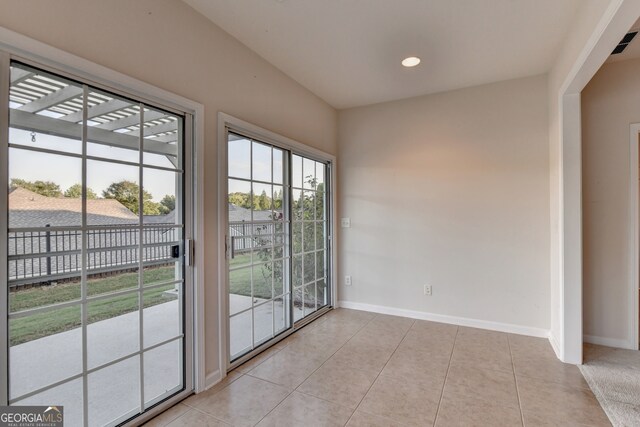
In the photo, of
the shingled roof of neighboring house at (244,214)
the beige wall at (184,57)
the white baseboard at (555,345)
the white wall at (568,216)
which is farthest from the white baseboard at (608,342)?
the beige wall at (184,57)

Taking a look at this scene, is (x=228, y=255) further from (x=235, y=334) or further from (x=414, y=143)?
(x=414, y=143)

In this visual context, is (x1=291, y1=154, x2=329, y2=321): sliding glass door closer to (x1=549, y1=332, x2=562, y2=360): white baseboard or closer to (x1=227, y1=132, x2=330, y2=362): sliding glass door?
(x1=227, y1=132, x2=330, y2=362): sliding glass door

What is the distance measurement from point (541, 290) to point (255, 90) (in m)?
3.52

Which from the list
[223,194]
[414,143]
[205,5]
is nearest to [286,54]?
[205,5]

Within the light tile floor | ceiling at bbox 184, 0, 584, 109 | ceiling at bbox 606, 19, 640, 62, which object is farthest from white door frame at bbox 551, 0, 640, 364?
ceiling at bbox 606, 19, 640, 62

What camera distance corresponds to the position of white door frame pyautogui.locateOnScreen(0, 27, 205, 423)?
4.30ft

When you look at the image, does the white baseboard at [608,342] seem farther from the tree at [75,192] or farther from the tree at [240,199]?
the tree at [75,192]

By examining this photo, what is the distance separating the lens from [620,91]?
278 cm

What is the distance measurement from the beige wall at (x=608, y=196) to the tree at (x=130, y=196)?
383 cm

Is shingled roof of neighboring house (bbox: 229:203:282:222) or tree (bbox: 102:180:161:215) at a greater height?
tree (bbox: 102:180:161:215)

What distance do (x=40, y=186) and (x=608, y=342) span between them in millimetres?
4577

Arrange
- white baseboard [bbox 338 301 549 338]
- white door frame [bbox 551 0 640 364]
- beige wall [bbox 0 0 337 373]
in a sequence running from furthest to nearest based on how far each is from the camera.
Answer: white baseboard [bbox 338 301 549 338] → white door frame [bbox 551 0 640 364] → beige wall [bbox 0 0 337 373]

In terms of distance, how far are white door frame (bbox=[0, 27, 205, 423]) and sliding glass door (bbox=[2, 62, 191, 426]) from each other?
4cm

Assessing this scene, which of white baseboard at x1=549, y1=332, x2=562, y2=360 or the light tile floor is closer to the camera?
the light tile floor
